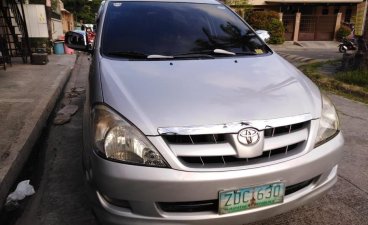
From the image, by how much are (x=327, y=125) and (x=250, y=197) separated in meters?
0.72

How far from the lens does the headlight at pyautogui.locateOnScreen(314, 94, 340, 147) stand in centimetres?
205

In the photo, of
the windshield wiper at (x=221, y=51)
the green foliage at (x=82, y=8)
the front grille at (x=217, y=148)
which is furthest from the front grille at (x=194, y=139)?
the green foliage at (x=82, y=8)

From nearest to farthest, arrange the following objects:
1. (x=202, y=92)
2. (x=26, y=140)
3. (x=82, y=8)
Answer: (x=202, y=92) < (x=26, y=140) < (x=82, y=8)

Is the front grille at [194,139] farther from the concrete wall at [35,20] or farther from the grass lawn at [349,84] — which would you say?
the concrete wall at [35,20]

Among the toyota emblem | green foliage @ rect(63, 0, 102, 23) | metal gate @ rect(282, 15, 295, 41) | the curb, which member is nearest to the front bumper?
the toyota emblem

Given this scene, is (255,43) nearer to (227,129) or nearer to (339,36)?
(227,129)

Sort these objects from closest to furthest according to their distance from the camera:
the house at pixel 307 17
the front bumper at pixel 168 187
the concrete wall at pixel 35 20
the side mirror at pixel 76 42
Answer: the front bumper at pixel 168 187, the side mirror at pixel 76 42, the concrete wall at pixel 35 20, the house at pixel 307 17

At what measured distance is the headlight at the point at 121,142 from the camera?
1746 mm

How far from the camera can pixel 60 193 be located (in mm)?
2873

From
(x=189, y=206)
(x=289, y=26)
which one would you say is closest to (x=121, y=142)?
(x=189, y=206)

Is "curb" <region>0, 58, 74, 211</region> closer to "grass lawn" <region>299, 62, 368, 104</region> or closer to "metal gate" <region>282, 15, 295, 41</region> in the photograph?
"grass lawn" <region>299, 62, 368, 104</region>

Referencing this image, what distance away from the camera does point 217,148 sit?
1750mm

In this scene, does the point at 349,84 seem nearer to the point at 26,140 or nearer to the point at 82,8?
the point at 26,140

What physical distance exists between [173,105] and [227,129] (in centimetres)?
34
